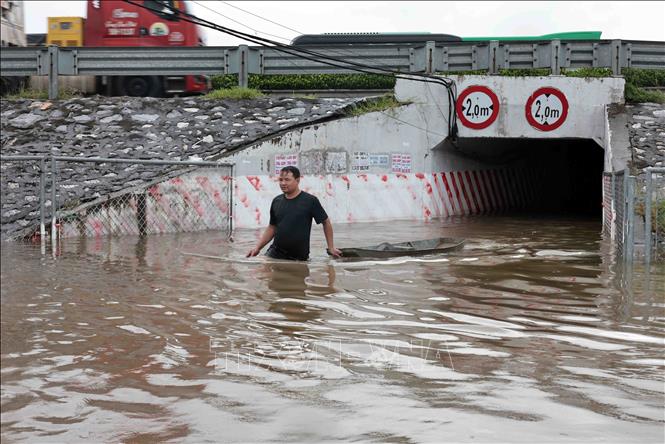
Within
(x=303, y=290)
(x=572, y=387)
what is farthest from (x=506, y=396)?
(x=303, y=290)

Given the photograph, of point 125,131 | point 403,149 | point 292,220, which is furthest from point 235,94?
point 292,220

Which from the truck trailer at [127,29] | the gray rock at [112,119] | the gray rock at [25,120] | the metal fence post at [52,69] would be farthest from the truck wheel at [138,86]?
the gray rock at [25,120]

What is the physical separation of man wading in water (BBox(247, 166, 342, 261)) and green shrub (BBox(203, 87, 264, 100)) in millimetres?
10527

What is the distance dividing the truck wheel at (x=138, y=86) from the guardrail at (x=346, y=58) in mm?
1118

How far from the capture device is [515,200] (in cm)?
2902

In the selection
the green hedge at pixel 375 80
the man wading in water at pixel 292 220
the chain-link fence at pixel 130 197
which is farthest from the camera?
the green hedge at pixel 375 80

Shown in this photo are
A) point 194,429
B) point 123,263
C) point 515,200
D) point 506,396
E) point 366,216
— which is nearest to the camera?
point 194,429

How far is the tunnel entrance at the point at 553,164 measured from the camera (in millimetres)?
25719

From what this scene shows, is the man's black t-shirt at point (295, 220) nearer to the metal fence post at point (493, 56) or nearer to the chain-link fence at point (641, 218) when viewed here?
the chain-link fence at point (641, 218)

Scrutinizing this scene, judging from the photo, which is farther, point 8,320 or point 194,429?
point 194,429

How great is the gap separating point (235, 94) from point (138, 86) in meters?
3.17

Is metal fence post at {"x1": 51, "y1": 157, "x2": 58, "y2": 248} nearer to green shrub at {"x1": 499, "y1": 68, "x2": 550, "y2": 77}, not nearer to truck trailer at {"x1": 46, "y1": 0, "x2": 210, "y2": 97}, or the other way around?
truck trailer at {"x1": 46, "y1": 0, "x2": 210, "y2": 97}

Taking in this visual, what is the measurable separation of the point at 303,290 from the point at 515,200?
1947cm

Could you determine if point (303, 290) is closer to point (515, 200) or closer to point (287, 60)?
point (287, 60)
